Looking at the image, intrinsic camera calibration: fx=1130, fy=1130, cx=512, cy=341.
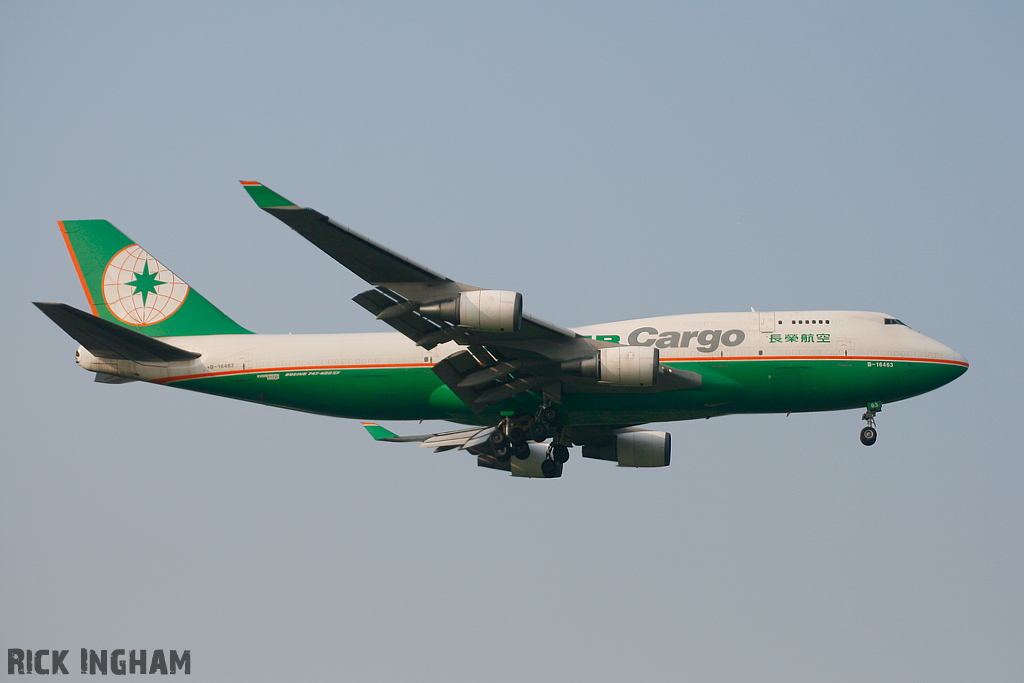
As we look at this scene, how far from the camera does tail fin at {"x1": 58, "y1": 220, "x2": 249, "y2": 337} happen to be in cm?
4066

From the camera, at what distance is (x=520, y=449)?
124 ft

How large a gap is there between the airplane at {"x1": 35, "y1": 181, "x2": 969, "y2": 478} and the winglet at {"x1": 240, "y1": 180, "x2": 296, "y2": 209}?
4886mm

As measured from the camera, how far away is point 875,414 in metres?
37.2

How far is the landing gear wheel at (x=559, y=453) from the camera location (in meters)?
39.6

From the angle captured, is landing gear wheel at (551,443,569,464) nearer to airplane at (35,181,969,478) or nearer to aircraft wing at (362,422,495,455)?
airplane at (35,181,969,478)

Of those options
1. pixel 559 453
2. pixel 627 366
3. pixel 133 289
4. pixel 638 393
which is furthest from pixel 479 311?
pixel 133 289

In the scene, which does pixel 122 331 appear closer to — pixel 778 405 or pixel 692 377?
pixel 692 377

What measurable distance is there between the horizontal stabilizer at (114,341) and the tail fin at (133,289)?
1931mm

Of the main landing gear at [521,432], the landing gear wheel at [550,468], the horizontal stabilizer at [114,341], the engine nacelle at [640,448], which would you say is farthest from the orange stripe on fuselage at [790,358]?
the horizontal stabilizer at [114,341]

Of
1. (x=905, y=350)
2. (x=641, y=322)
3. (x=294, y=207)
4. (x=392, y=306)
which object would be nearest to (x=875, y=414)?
(x=905, y=350)

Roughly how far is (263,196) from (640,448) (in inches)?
766

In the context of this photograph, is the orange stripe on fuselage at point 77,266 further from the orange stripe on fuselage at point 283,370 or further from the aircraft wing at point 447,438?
the aircraft wing at point 447,438

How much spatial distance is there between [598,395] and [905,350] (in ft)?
33.2

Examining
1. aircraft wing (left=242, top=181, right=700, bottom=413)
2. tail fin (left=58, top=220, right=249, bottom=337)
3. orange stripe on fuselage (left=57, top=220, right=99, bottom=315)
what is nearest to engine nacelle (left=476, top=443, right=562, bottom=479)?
aircraft wing (left=242, top=181, right=700, bottom=413)
